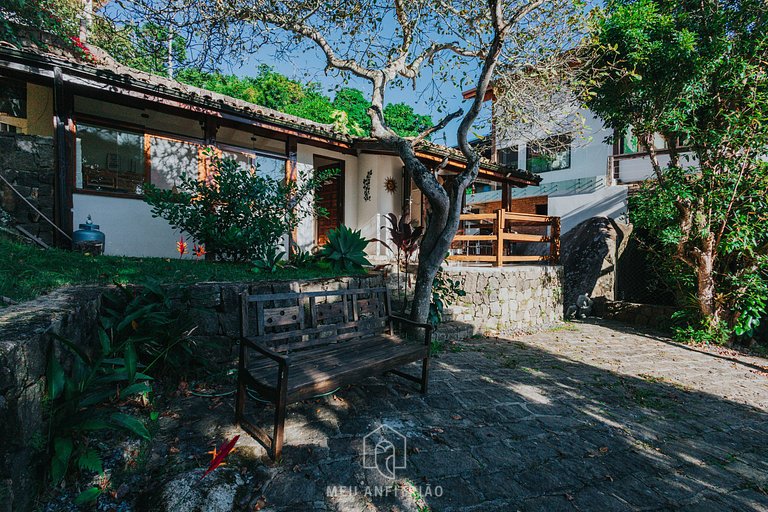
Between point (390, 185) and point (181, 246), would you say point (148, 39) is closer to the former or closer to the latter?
point (181, 246)

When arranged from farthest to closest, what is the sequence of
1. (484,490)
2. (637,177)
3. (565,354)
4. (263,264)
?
1. (637,177)
2. (565,354)
3. (263,264)
4. (484,490)

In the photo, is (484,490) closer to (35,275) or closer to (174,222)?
(35,275)

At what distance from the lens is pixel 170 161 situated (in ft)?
22.3

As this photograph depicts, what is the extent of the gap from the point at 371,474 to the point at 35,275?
3.14m

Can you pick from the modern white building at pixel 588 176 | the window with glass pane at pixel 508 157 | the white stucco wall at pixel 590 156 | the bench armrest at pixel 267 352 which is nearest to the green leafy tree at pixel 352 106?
the window with glass pane at pixel 508 157

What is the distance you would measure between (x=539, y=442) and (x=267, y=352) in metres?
2.07

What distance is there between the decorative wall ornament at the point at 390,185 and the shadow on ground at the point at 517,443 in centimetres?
559

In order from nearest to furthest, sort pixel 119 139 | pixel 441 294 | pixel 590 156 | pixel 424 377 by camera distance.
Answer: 1. pixel 424 377
2. pixel 441 294
3. pixel 119 139
4. pixel 590 156

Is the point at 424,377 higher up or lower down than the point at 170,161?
lower down

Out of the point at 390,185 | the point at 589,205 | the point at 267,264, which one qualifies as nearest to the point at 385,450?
the point at 267,264

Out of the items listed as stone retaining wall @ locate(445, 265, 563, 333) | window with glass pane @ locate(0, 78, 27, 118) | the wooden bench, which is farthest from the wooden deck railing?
window with glass pane @ locate(0, 78, 27, 118)

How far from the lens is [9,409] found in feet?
4.81

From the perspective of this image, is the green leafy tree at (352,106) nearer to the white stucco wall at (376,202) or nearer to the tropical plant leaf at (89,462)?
the white stucco wall at (376,202)

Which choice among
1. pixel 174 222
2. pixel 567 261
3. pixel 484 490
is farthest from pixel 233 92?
pixel 484 490
